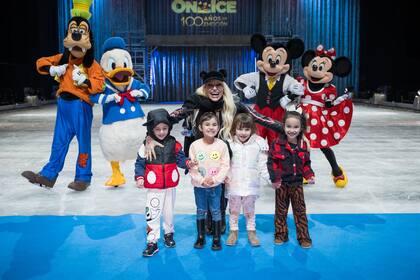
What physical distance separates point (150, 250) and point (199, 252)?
0.29 metres

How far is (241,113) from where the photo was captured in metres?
2.98

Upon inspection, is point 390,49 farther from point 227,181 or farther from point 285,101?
point 227,181

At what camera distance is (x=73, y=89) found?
4105mm

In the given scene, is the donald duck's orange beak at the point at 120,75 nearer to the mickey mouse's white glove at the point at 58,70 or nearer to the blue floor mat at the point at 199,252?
the mickey mouse's white glove at the point at 58,70

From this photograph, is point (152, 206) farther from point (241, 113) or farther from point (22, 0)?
point (22, 0)

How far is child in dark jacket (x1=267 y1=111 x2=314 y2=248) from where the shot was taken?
9.48ft

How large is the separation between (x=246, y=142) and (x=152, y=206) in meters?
0.71

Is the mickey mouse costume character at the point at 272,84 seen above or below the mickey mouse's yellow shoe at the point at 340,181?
above

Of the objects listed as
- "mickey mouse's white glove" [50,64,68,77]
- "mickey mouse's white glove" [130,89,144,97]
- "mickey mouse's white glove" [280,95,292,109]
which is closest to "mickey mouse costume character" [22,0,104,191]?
"mickey mouse's white glove" [50,64,68,77]

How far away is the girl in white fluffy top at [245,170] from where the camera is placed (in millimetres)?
2902

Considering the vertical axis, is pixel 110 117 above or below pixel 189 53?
below

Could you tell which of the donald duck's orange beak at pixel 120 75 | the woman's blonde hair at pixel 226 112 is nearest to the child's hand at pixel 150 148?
the woman's blonde hair at pixel 226 112

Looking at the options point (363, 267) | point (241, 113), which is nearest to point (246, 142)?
point (241, 113)

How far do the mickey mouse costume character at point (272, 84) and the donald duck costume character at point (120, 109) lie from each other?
98 centimetres
